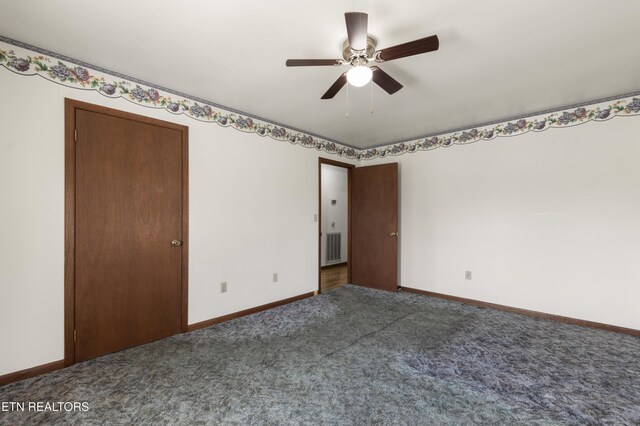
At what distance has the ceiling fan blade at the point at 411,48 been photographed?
1597 mm

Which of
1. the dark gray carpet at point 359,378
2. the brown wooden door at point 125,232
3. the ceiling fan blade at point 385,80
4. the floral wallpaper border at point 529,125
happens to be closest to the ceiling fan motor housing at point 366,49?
the ceiling fan blade at point 385,80

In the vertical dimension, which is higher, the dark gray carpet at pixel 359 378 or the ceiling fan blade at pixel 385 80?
the ceiling fan blade at pixel 385 80

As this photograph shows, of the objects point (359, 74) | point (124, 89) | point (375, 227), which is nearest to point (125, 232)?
point (124, 89)

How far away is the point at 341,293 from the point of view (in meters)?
4.29

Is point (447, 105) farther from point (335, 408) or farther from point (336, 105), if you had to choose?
point (335, 408)

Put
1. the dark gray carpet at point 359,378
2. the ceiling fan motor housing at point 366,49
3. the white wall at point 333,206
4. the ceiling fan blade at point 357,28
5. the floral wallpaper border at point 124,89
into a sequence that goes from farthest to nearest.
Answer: the white wall at point 333,206, the floral wallpaper border at point 124,89, the ceiling fan motor housing at point 366,49, the dark gray carpet at point 359,378, the ceiling fan blade at point 357,28

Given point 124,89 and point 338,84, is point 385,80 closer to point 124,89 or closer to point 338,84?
point 338,84

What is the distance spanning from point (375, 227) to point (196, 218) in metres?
2.73

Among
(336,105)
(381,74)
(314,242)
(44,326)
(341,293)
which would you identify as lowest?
(341,293)

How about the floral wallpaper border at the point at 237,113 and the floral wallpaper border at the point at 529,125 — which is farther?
the floral wallpaper border at the point at 529,125

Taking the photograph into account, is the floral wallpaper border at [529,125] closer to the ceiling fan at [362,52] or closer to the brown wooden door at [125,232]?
the ceiling fan at [362,52]

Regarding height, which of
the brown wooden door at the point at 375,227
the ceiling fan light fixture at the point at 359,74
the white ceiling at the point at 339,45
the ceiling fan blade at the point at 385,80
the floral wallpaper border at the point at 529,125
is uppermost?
the white ceiling at the point at 339,45

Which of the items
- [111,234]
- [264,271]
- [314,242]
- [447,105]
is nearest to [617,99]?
[447,105]

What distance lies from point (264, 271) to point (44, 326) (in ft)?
6.52
